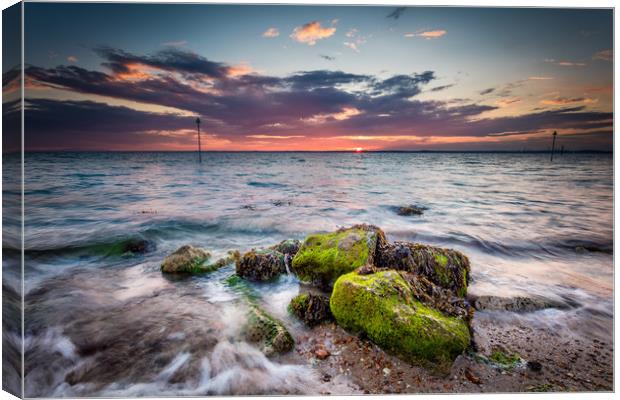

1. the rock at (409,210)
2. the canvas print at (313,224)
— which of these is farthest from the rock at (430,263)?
the rock at (409,210)

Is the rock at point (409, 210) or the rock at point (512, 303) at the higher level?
the rock at point (409, 210)

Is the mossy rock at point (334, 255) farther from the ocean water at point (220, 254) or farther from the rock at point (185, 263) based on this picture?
the rock at point (185, 263)

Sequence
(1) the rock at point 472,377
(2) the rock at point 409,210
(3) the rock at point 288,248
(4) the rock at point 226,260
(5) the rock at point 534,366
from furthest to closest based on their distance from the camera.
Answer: (2) the rock at point 409,210 < (3) the rock at point 288,248 < (4) the rock at point 226,260 < (5) the rock at point 534,366 < (1) the rock at point 472,377

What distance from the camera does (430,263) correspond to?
13.8 feet

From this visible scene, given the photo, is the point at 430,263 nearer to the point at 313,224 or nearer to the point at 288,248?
the point at 288,248

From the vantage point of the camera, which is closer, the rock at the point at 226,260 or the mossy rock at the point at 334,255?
the mossy rock at the point at 334,255

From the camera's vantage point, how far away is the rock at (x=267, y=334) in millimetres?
3160

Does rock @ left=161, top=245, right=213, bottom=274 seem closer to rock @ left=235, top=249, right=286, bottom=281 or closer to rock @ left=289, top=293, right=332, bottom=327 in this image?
rock @ left=235, top=249, right=286, bottom=281

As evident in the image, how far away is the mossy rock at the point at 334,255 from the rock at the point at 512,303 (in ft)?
4.71

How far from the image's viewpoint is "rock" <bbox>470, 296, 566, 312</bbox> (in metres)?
3.94

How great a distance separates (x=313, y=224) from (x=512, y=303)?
4434 mm

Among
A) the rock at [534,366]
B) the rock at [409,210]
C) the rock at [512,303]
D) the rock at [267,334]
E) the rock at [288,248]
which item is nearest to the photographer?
the rock at [534,366]

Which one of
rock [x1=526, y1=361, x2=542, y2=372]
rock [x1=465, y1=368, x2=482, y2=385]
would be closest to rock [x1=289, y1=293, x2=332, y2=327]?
rock [x1=465, y1=368, x2=482, y2=385]

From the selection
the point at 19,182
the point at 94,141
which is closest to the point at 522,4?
the point at 19,182
